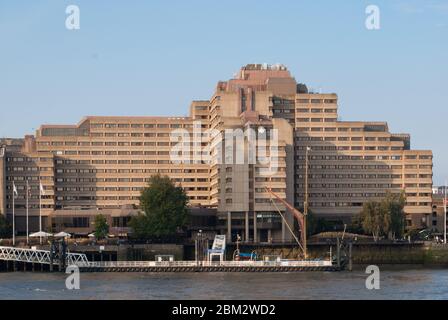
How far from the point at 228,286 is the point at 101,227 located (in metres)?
75.9

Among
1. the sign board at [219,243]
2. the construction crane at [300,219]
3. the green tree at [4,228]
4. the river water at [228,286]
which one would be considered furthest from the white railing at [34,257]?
the green tree at [4,228]

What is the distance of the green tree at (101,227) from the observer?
18775 centimetres

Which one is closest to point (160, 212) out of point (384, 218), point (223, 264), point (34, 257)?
point (34, 257)

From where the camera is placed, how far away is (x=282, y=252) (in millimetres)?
173125

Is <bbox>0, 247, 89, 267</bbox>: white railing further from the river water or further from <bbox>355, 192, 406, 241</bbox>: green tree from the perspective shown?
<bbox>355, 192, 406, 241</bbox>: green tree

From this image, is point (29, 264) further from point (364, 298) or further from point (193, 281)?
point (364, 298)

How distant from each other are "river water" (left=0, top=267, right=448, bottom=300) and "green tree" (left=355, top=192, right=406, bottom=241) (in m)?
46.9

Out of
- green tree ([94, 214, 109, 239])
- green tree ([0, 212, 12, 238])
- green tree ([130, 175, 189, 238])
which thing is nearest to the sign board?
green tree ([130, 175, 189, 238])

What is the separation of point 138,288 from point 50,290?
30.7 ft

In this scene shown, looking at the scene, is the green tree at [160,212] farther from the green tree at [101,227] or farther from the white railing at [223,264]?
the white railing at [223,264]

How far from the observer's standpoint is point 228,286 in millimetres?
115625

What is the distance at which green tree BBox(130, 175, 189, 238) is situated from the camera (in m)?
181
